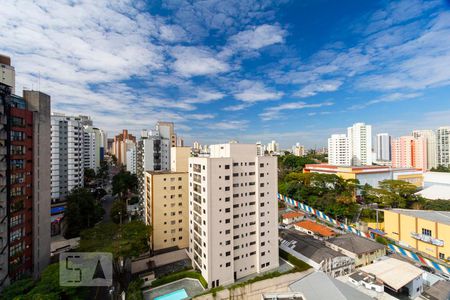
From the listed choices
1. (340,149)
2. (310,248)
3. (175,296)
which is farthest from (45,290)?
(340,149)

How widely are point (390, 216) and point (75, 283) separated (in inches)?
1367

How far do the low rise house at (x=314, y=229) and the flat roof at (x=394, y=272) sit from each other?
7.54m

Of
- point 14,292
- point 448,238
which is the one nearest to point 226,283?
point 14,292

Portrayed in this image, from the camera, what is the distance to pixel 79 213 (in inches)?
1059

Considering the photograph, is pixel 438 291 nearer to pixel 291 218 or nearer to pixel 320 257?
pixel 320 257

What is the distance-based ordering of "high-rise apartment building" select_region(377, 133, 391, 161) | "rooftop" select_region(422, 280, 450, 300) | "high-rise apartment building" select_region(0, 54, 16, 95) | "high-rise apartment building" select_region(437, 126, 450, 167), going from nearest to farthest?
"rooftop" select_region(422, 280, 450, 300)
"high-rise apartment building" select_region(0, 54, 16, 95)
"high-rise apartment building" select_region(437, 126, 450, 167)
"high-rise apartment building" select_region(377, 133, 391, 161)

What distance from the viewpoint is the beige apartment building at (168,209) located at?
22.4m

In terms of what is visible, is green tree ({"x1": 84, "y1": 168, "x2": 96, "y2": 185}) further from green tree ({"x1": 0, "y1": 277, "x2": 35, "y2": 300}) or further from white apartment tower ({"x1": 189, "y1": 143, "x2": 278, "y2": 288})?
green tree ({"x1": 0, "y1": 277, "x2": 35, "y2": 300})

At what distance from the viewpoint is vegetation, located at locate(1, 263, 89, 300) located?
1170 centimetres

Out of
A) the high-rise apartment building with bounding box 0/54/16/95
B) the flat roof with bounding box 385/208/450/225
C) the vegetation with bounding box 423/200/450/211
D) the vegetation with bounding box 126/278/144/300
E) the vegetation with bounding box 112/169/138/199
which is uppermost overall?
the high-rise apartment building with bounding box 0/54/16/95

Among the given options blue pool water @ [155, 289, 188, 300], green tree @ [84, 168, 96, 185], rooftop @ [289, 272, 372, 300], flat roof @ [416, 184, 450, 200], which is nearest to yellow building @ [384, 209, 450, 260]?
rooftop @ [289, 272, 372, 300]

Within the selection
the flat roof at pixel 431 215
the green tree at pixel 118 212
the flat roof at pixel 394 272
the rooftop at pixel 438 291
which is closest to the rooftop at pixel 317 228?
the flat roof at pixel 394 272

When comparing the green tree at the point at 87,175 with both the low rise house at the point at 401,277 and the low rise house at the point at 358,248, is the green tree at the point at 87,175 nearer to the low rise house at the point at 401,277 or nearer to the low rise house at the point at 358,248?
the low rise house at the point at 358,248

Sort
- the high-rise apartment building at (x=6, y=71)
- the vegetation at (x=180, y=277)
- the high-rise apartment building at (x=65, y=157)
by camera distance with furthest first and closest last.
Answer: the high-rise apartment building at (x=65, y=157), the high-rise apartment building at (x=6, y=71), the vegetation at (x=180, y=277)
